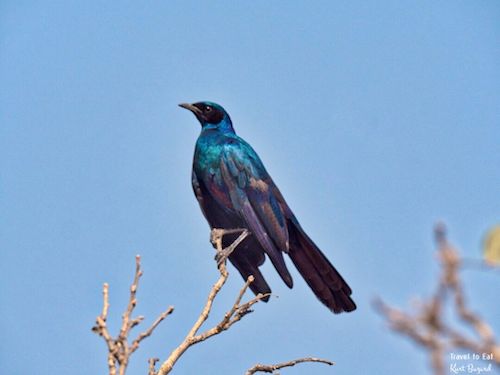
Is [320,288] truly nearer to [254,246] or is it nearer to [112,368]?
[254,246]

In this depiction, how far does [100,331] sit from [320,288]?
3.27 meters

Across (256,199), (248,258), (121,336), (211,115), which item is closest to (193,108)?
(211,115)

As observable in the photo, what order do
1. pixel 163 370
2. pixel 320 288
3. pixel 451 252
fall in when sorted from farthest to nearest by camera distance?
1. pixel 320 288
2. pixel 163 370
3. pixel 451 252

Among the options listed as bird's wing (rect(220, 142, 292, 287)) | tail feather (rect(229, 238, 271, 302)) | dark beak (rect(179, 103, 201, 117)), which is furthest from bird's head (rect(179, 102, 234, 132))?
tail feather (rect(229, 238, 271, 302))

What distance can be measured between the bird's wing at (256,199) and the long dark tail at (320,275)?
193 mm

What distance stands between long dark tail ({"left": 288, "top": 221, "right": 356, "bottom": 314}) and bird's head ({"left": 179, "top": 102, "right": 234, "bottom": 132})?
1.83 metres

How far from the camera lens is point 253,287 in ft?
21.7

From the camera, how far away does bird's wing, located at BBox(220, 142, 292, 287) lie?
21.9 ft

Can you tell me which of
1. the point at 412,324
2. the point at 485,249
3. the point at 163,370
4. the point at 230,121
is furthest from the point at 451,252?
the point at 230,121

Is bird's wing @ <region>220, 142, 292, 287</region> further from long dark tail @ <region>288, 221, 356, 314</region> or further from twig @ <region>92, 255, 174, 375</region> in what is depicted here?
twig @ <region>92, 255, 174, 375</region>

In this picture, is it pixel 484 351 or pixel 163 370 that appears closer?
pixel 484 351

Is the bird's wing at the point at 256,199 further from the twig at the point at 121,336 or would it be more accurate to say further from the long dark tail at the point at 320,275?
the twig at the point at 121,336

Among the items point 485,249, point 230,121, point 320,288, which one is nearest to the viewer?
point 485,249

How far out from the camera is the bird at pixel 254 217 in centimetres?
647
